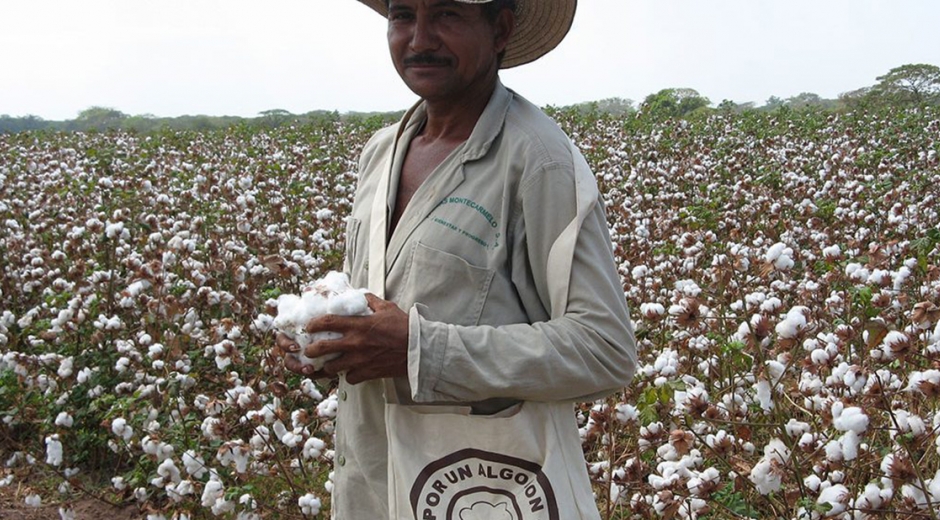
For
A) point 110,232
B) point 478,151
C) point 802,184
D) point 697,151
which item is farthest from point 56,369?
point 697,151

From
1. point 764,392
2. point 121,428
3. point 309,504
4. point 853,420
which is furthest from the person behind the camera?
point 121,428

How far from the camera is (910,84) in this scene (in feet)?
50.2

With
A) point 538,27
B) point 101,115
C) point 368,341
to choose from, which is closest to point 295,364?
point 368,341

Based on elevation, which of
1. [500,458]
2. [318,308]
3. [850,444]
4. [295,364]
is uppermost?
[318,308]

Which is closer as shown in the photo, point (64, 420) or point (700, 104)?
point (64, 420)

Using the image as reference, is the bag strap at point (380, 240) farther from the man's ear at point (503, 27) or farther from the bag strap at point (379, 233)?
the man's ear at point (503, 27)

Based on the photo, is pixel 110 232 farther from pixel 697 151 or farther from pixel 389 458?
pixel 697 151

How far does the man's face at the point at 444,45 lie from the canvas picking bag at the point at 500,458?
0.77 feet

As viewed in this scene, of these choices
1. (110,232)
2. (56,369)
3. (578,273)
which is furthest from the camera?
(110,232)

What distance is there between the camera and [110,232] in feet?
14.5

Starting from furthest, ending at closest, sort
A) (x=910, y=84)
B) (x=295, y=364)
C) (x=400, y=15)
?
1. (x=910, y=84)
2. (x=400, y=15)
3. (x=295, y=364)

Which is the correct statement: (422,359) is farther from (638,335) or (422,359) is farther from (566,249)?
(638,335)

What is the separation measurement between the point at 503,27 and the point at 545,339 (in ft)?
1.98

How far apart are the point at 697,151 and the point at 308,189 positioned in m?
4.83
